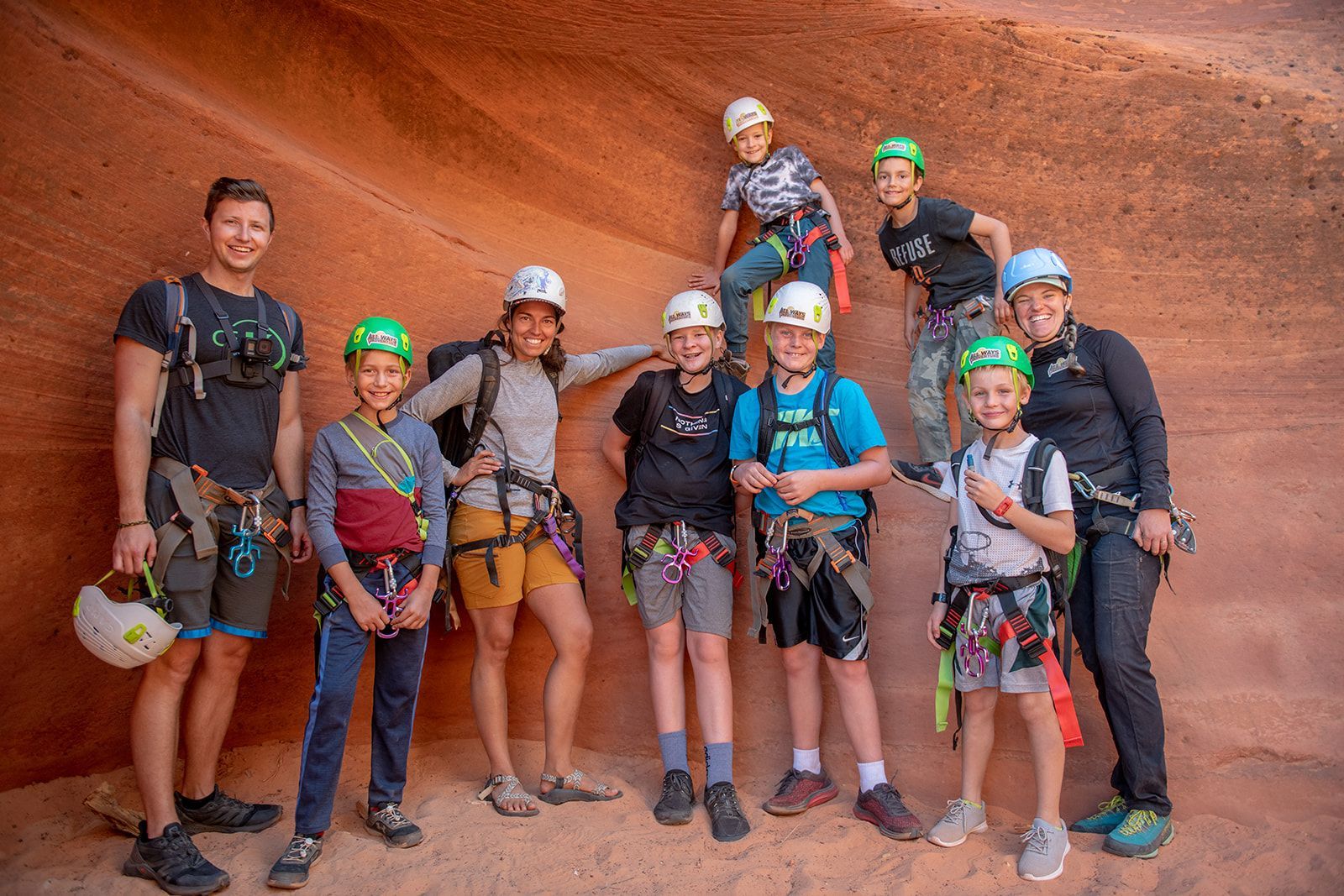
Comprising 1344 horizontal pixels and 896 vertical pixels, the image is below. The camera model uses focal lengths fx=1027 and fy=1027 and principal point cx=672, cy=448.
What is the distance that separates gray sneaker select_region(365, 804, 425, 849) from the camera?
4812 millimetres

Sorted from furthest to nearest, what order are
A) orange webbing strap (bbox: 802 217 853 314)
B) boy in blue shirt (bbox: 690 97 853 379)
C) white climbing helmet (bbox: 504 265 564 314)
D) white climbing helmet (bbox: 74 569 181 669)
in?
boy in blue shirt (bbox: 690 97 853 379) < orange webbing strap (bbox: 802 217 853 314) < white climbing helmet (bbox: 504 265 564 314) < white climbing helmet (bbox: 74 569 181 669)

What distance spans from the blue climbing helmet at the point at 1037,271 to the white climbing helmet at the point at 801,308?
94cm

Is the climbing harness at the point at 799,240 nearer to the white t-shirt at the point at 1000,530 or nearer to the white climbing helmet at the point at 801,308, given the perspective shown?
the white climbing helmet at the point at 801,308

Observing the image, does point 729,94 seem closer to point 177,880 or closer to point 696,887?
point 696,887

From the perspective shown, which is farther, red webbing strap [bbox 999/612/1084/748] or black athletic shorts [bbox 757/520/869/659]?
black athletic shorts [bbox 757/520/869/659]

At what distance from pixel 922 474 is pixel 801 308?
1.19 m

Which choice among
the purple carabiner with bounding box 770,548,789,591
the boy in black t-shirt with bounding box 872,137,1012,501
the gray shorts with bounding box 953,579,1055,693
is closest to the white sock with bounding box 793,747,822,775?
the purple carabiner with bounding box 770,548,789,591

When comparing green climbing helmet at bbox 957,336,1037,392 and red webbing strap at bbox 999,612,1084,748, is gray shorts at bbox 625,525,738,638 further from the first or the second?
green climbing helmet at bbox 957,336,1037,392

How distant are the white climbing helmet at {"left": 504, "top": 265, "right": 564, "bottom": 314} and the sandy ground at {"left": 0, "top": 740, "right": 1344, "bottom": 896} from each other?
262 centimetres

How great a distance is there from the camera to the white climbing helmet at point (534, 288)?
17.9 ft

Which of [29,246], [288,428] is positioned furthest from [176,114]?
[288,428]

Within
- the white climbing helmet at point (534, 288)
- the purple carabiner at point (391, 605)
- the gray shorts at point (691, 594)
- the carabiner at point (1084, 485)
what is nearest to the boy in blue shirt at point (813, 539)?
the gray shorts at point (691, 594)

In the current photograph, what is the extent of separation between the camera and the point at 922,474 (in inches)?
223

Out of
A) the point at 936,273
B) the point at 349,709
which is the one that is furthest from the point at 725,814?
the point at 936,273
